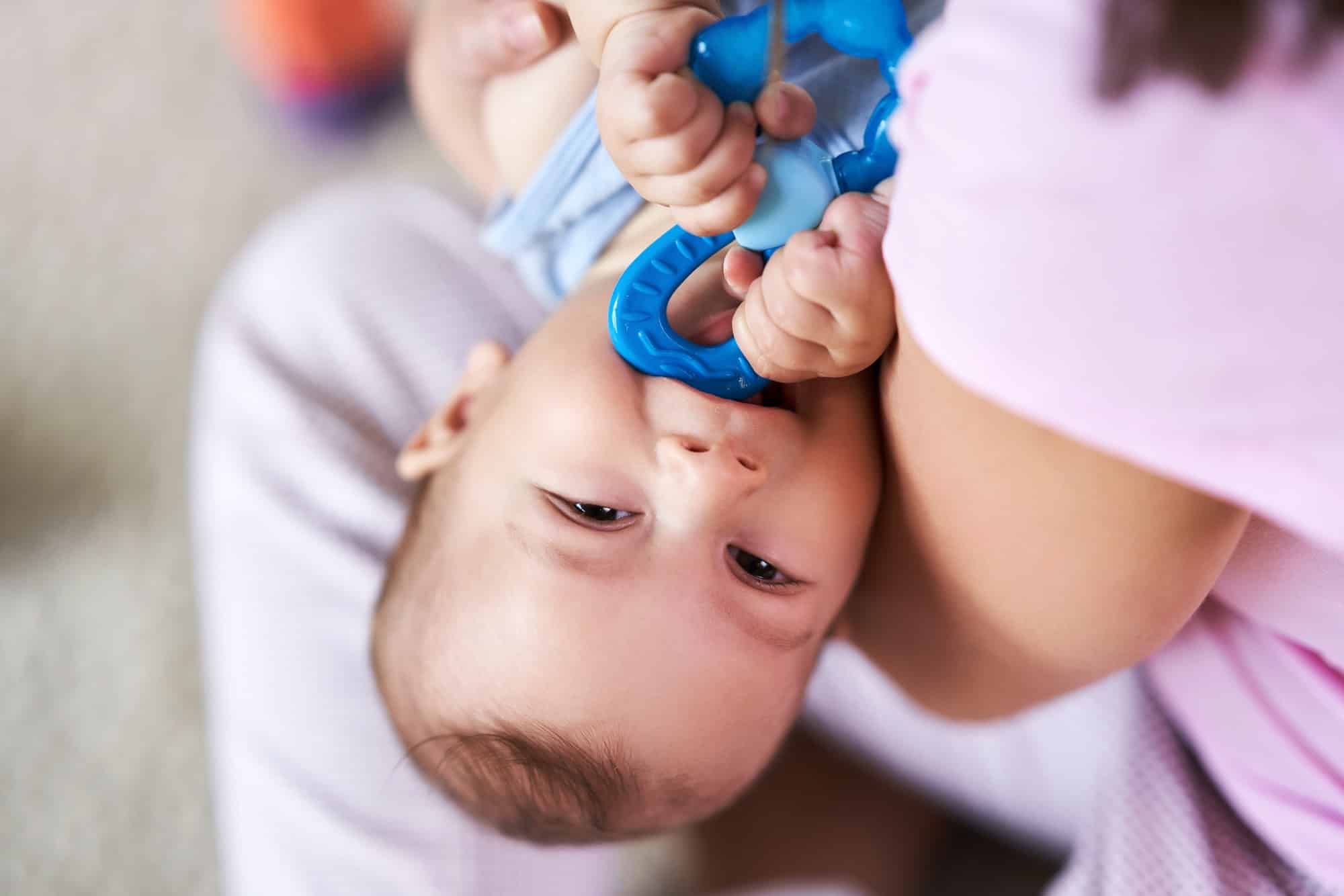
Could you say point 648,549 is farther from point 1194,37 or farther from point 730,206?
point 1194,37

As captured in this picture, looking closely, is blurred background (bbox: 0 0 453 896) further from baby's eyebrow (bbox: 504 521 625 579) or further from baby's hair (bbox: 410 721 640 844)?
baby's eyebrow (bbox: 504 521 625 579)

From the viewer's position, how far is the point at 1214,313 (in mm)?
370

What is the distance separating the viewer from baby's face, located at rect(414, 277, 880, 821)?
60 cm

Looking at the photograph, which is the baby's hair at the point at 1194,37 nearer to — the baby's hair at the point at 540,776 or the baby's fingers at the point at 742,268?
the baby's fingers at the point at 742,268

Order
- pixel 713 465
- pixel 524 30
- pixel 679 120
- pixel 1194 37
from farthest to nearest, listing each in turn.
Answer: pixel 524 30
pixel 713 465
pixel 679 120
pixel 1194 37

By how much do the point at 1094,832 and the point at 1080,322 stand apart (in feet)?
1.93

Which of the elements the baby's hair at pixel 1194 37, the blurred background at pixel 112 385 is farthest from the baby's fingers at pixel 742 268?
the blurred background at pixel 112 385

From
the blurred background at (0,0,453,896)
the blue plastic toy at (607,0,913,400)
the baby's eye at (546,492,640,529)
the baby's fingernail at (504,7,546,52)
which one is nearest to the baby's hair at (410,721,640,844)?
the baby's eye at (546,492,640,529)

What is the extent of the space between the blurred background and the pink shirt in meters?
1.11

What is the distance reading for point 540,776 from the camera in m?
0.68

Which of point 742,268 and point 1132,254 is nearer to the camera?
point 1132,254

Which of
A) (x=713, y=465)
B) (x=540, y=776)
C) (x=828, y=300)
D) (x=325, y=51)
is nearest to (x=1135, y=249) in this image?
(x=828, y=300)

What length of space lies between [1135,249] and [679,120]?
0.19m

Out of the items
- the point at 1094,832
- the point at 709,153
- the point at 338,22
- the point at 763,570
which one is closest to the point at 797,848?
the point at 1094,832
